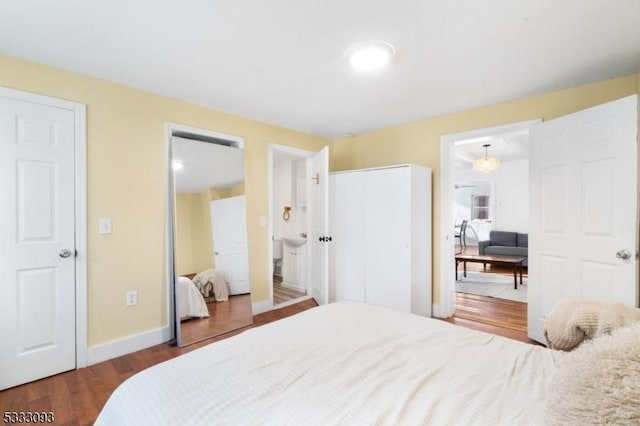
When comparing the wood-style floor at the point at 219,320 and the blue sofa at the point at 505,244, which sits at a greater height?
the blue sofa at the point at 505,244

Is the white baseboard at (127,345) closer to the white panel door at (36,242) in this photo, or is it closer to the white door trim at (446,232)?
the white panel door at (36,242)

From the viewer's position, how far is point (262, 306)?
3621 mm

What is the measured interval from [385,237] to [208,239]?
191cm

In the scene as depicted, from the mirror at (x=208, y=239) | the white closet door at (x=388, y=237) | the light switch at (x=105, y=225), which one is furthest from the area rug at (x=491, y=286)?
the light switch at (x=105, y=225)

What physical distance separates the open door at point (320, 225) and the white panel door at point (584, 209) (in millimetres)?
2020

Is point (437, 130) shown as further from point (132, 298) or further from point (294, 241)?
point (132, 298)

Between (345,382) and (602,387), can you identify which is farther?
(345,382)

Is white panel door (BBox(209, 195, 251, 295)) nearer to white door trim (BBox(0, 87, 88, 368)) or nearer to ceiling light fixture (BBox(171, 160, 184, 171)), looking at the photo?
ceiling light fixture (BBox(171, 160, 184, 171))

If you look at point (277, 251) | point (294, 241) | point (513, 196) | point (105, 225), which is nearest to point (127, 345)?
point (105, 225)

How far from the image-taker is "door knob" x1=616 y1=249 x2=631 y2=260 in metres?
2.15

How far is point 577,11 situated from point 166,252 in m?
3.44

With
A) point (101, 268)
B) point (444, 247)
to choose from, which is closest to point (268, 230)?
point (101, 268)

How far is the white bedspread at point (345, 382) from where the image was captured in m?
0.87

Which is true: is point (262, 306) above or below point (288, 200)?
below
